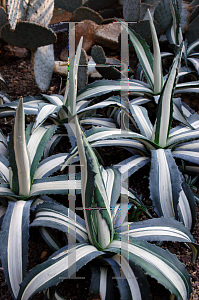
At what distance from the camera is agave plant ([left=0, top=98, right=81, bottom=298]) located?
0.74m

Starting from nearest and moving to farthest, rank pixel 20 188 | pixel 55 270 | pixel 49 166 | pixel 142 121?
1. pixel 55 270
2. pixel 20 188
3. pixel 49 166
4. pixel 142 121

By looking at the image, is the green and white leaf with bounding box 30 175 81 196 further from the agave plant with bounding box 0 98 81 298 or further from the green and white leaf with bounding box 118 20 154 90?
the green and white leaf with bounding box 118 20 154 90

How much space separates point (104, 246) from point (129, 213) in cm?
24

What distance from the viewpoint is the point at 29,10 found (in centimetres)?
159

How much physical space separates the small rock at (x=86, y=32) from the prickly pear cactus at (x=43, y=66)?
39cm

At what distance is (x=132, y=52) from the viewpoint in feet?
6.29

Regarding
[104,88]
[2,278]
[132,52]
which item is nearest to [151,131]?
[104,88]

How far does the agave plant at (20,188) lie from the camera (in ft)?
2.44

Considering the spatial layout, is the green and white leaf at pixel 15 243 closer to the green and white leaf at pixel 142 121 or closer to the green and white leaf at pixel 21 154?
Result: the green and white leaf at pixel 21 154

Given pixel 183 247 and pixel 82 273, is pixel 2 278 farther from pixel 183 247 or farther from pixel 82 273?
pixel 183 247

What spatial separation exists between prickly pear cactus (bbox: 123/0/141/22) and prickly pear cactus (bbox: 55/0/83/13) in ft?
1.67

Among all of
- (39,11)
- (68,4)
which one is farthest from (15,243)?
(68,4)

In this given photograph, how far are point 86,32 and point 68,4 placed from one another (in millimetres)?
329

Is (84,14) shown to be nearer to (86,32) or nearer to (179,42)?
(86,32)
